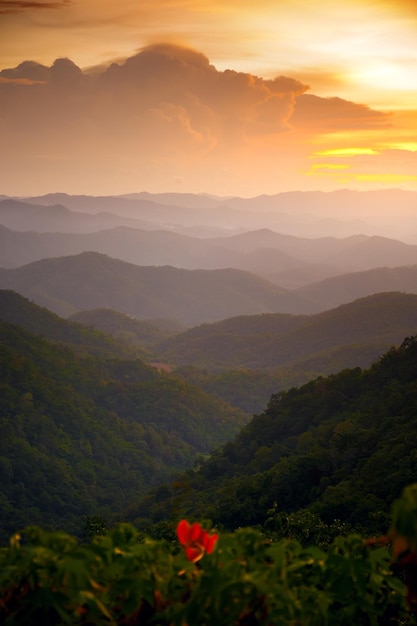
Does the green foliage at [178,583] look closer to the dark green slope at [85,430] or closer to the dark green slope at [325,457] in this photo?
the dark green slope at [325,457]

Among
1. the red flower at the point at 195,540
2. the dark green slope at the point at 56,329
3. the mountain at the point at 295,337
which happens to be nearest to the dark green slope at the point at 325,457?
the red flower at the point at 195,540

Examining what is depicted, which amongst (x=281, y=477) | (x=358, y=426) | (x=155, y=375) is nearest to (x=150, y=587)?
(x=281, y=477)

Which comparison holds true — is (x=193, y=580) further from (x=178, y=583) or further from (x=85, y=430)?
(x=85, y=430)

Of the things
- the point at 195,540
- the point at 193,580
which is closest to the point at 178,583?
the point at 193,580

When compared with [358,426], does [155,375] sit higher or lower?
lower

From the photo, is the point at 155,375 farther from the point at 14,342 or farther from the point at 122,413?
the point at 14,342
